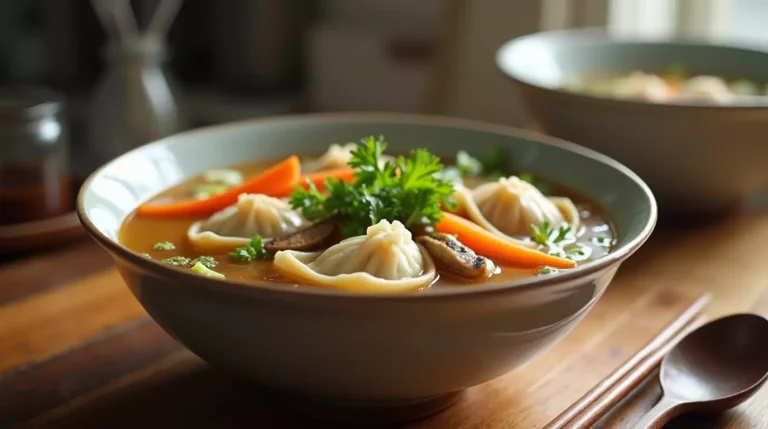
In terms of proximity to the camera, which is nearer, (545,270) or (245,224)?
(545,270)

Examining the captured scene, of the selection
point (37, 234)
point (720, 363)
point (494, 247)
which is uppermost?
point (494, 247)

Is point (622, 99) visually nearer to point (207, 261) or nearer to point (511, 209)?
point (511, 209)

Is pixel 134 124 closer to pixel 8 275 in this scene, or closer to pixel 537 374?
pixel 8 275

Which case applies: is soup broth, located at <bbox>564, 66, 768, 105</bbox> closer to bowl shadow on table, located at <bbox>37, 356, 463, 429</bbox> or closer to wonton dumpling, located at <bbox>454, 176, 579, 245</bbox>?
wonton dumpling, located at <bbox>454, 176, 579, 245</bbox>

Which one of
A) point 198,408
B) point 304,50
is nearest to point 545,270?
point 198,408

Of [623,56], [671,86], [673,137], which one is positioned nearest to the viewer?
[673,137]

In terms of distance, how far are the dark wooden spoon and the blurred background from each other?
1.83 meters

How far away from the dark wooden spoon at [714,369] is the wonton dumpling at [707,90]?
0.87 meters

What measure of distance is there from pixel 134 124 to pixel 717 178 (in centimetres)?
193

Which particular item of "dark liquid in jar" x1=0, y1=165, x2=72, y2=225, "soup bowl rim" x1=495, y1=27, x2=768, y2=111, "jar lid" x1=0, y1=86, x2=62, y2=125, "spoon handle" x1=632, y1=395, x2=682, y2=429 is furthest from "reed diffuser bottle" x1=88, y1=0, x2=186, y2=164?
"spoon handle" x1=632, y1=395, x2=682, y2=429

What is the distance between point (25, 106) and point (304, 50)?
1.90 meters

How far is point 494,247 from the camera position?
1.51 meters

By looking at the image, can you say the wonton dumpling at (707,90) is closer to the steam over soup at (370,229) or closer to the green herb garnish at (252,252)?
the steam over soup at (370,229)

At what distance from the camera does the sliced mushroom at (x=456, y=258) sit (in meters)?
1.42
